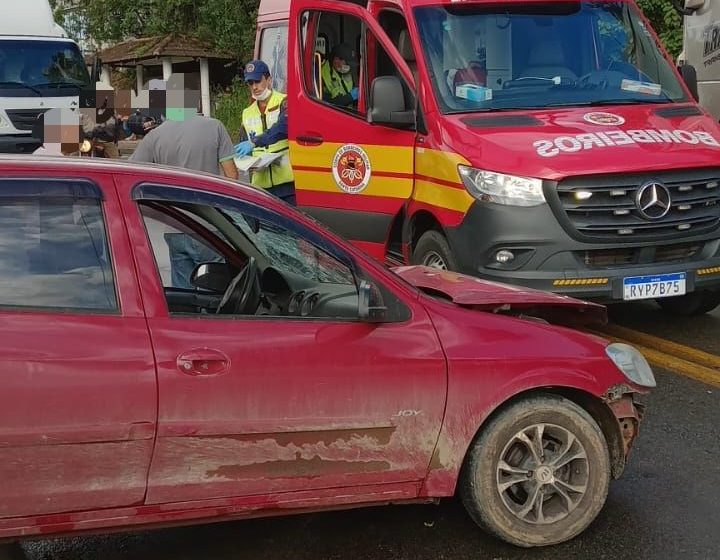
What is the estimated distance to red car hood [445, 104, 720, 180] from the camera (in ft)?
18.3

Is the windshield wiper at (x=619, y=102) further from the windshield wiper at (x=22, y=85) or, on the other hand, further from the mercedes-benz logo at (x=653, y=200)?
the windshield wiper at (x=22, y=85)

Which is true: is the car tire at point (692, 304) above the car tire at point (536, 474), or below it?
below

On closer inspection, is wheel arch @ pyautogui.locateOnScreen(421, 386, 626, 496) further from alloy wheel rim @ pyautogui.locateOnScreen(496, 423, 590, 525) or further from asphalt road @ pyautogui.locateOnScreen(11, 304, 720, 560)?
asphalt road @ pyautogui.locateOnScreen(11, 304, 720, 560)

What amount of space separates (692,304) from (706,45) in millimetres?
3922

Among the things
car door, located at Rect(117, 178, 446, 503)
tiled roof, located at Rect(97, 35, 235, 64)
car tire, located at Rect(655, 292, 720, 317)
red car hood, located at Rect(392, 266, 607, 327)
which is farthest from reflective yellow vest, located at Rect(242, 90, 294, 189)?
tiled roof, located at Rect(97, 35, 235, 64)

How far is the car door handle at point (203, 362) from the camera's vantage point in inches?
124

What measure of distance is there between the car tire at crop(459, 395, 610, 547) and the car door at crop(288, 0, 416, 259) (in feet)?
10.3

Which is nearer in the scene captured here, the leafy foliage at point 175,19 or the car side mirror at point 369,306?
the car side mirror at point 369,306

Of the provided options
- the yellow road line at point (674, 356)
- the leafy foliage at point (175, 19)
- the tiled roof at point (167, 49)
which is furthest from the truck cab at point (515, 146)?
the tiled roof at point (167, 49)

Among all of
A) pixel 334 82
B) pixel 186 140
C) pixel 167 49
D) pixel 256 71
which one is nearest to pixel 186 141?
pixel 186 140

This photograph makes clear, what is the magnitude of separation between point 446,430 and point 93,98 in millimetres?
15232

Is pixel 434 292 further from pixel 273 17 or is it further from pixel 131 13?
pixel 131 13

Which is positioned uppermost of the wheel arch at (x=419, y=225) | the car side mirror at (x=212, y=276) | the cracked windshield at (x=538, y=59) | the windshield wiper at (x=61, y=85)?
the cracked windshield at (x=538, y=59)

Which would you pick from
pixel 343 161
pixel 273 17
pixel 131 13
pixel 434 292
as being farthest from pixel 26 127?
pixel 131 13
